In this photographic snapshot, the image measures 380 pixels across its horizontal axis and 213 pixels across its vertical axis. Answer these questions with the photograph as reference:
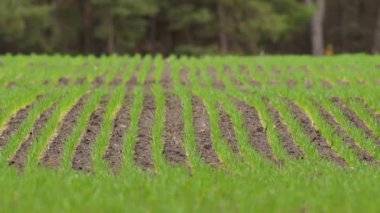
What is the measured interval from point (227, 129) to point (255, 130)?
1.37 ft

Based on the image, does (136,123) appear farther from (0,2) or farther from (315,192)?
(0,2)

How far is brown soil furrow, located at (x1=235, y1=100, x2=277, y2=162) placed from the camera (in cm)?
938

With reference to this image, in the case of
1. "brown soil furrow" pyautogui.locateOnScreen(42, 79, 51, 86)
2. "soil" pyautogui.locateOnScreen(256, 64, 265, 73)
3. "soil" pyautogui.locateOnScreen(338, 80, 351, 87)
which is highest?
"brown soil furrow" pyautogui.locateOnScreen(42, 79, 51, 86)

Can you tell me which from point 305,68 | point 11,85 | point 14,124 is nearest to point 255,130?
point 14,124

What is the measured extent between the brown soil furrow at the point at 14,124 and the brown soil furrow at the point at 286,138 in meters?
3.74

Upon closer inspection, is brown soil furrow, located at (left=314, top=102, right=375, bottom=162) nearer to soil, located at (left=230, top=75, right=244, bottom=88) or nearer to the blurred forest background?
soil, located at (left=230, top=75, right=244, bottom=88)

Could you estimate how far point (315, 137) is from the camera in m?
10.2

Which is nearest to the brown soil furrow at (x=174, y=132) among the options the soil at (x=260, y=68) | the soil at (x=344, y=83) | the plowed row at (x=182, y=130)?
the plowed row at (x=182, y=130)

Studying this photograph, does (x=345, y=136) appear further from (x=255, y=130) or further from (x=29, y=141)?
(x=29, y=141)

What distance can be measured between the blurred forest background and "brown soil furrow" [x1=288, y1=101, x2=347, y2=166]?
2146 cm

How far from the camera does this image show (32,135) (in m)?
9.95

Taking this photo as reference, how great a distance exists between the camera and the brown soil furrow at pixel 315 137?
8959mm

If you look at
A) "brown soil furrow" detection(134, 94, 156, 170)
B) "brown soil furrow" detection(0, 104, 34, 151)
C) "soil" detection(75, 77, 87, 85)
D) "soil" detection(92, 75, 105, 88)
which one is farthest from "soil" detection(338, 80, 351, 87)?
"brown soil furrow" detection(0, 104, 34, 151)

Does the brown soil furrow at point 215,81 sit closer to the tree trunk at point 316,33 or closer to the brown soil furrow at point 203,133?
the brown soil furrow at point 203,133
